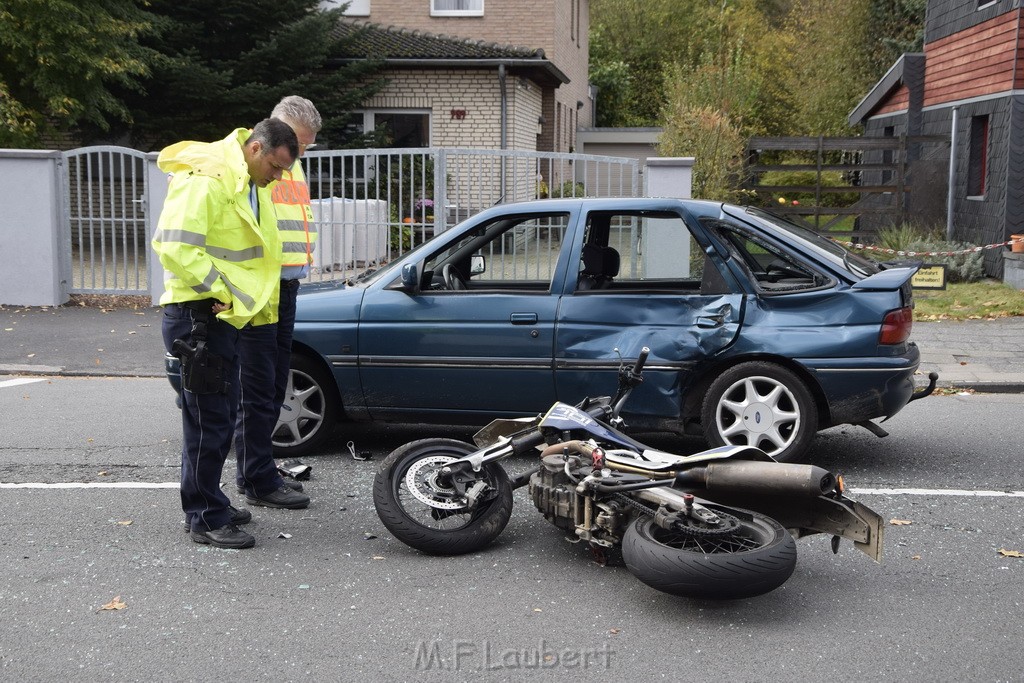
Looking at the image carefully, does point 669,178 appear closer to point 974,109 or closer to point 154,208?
point 154,208

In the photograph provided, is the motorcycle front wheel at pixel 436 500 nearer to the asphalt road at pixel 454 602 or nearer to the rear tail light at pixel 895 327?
the asphalt road at pixel 454 602

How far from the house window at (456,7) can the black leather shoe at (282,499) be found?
22022mm

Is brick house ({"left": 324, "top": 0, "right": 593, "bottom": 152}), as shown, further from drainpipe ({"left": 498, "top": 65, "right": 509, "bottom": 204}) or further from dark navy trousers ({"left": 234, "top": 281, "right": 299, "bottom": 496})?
dark navy trousers ({"left": 234, "top": 281, "right": 299, "bottom": 496})

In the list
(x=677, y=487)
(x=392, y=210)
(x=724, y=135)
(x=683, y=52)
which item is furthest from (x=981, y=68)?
(x=683, y=52)

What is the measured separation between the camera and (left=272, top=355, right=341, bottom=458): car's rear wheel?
6.91m

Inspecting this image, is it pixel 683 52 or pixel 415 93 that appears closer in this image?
pixel 415 93

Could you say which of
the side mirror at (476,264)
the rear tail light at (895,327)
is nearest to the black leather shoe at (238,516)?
the side mirror at (476,264)

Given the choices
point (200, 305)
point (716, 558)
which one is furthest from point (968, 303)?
point (200, 305)

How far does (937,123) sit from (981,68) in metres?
2.51

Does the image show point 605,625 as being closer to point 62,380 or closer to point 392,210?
point 62,380

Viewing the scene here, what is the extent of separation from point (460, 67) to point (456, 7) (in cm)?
365

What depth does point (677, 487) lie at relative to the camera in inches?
190

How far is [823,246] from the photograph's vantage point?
680 cm

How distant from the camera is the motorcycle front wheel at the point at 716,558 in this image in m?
4.27
